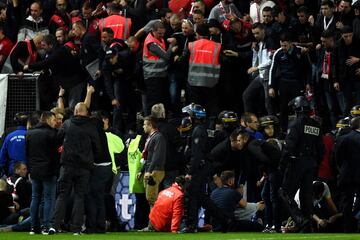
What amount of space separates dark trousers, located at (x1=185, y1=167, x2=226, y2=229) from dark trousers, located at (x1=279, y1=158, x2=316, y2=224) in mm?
1058

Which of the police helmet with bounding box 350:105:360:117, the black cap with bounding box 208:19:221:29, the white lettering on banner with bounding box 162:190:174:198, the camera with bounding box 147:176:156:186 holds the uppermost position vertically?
the black cap with bounding box 208:19:221:29

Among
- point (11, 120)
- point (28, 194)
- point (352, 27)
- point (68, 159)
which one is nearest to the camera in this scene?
point (68, 159)

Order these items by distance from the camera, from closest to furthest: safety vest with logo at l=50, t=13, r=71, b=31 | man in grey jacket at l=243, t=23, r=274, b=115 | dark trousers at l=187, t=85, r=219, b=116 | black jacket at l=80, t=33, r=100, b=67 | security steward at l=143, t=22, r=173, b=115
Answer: man in grey jacket at l=243, t=23, r=274, b=115
dark trousers at l=187, t=85, r=219, b=116
security steward at l=143, t=22, r=173, b=115
black jacket at l=80, t=33, r=100, b=67
safety vest with logo at l=50, t=13, r=71, b=31

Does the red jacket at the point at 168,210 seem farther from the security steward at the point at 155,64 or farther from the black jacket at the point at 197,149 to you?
the security steward at the point at 155,64

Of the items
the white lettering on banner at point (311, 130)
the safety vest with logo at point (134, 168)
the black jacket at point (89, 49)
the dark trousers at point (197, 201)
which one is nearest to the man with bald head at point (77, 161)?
the dark trousers at point (197, 201)

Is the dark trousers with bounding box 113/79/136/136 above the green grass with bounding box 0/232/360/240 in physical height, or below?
above

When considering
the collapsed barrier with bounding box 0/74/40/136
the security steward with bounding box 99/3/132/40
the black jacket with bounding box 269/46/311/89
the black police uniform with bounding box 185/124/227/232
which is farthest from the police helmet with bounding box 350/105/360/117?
the collapsed barrier with bounding box 0/74/40/136

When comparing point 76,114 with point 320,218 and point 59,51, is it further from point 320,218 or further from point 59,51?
point 59,51

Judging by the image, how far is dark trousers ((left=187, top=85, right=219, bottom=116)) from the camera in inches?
1014

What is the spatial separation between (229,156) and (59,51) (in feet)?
18.3

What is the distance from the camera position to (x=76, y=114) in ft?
69.5

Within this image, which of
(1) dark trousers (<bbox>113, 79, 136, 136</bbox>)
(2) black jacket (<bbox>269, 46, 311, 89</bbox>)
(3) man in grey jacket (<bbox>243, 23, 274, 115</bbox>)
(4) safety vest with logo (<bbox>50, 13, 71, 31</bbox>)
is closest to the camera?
(2) black jacket (<bbox>269, 46, 311, 89</bbox>)

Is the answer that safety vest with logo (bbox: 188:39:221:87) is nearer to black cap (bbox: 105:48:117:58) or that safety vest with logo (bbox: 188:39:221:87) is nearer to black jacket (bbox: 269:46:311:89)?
black jacket (bbox: 269:46:311:89)

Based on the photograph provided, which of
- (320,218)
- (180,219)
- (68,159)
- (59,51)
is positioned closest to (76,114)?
(68,159)
